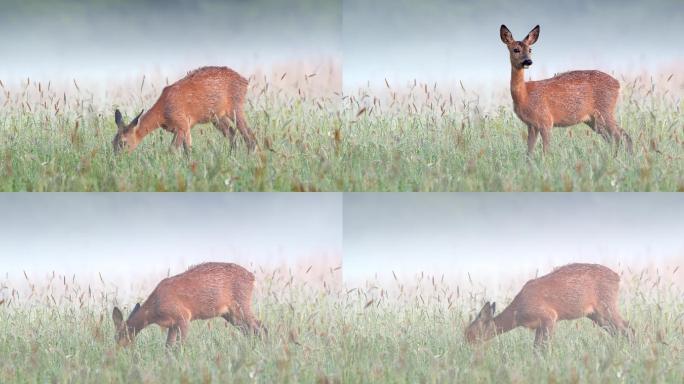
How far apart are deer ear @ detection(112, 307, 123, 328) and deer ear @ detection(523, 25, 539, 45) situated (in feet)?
13.8

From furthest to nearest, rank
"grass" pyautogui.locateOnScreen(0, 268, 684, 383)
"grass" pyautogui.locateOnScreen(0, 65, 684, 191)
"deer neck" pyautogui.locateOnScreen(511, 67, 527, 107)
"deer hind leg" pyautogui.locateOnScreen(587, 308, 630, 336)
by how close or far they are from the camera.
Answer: "deer neck" pyautogui.locateOnScreen(511, 67, 527, 107) < "deer hind leg" pyautogui.locateOnScreen(587, 308, 630, 336) < "grass" pyautogui.locateOnScreen(0, 65, 684, 191) < "grass" pyautogui.locateOnScreen(0, 268, 684, 383)

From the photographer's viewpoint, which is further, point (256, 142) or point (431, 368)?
point (256, 142)

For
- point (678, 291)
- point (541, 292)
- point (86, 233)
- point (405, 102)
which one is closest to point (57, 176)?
point (86, 233)

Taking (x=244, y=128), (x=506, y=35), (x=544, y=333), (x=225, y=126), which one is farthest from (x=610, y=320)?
(x=225, y=126)

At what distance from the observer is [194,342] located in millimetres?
14688

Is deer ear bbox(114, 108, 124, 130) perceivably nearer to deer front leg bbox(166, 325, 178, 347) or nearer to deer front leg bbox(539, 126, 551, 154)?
deer front leg bbox(166, 325, 178, 347)

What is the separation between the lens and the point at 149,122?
1534 cm

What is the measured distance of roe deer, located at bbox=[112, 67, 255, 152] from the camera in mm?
15320

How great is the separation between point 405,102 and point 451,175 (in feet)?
3.55

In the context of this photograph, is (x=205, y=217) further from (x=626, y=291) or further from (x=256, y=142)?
(x=626, y=291)

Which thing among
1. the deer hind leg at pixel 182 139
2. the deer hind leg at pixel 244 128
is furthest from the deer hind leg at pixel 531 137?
the deer hind leg at pixel 182 139

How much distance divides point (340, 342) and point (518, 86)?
8.99ft

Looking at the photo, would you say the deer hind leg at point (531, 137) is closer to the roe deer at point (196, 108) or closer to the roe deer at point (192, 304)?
the roe deer at point (196, 108)

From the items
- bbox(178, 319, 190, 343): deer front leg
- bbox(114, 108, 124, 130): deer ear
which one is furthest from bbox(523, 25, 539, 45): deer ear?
bbox(178, 319, 190, 343): deer front leg
